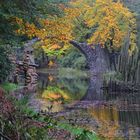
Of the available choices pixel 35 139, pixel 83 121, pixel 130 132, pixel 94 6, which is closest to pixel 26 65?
pixel 94 6

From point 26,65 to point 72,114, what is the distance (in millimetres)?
14896

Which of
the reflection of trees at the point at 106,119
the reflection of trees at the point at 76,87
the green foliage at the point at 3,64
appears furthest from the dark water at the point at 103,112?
the green foliage at the point at 3,64

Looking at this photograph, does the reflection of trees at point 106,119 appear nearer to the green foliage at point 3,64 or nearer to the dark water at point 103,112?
the dark water at point 103,112

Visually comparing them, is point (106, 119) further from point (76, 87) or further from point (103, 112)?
point (76, 87)

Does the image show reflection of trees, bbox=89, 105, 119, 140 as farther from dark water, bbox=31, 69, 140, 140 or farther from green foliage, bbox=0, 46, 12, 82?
green foliage, bbox=0, 46, 12, 82

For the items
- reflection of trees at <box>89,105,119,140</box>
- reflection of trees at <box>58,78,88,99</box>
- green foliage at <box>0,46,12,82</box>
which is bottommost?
reflection of trees at <box>89,105,119,140</box>

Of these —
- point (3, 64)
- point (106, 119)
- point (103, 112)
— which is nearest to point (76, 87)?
point (3, 64)

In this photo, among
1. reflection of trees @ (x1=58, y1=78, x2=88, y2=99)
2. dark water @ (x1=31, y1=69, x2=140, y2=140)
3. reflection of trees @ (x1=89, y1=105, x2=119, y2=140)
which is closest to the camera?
reflection of trees @ (x1=89, y1=105, x2=119, y2=140)

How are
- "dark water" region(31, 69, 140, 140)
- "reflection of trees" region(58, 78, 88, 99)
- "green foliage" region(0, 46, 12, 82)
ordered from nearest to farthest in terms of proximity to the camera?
"dark water" region(31, 69, 140, 140), "green foliage" region(0, 46, 12, 82), "reflection of trees" region(58, 78, 88, 99)

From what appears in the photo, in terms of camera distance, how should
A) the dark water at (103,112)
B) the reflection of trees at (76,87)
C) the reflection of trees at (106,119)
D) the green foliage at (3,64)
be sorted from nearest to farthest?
the reflection of trees at (106,119), the dark water at (103,112), the green foliage at (3,64), the reflection of trees at (76,87)

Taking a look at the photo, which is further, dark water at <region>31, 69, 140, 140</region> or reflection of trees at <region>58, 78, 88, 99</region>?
reflection of trees at <region>58, 78, 88, 99</region>

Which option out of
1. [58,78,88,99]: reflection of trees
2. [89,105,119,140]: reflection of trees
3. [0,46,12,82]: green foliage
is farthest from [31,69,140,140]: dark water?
[0,46,12,82]: green foliage

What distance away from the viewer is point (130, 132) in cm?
1114

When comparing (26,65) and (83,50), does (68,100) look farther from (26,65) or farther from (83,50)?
(83,50)
